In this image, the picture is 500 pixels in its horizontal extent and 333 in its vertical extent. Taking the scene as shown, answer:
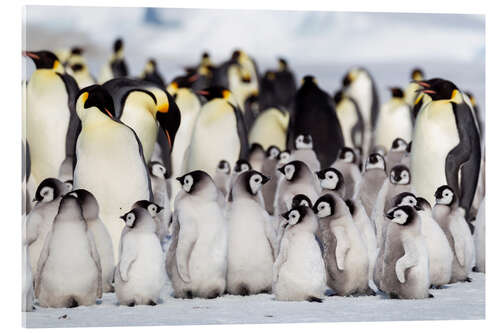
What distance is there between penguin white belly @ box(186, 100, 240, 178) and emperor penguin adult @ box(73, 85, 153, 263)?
1.84 metres

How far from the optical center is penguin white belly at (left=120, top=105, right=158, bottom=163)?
5.25m

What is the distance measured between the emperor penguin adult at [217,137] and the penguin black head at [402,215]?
241cm

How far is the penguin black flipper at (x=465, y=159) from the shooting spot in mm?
5836

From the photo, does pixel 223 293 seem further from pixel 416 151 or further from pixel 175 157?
pixel 175 157

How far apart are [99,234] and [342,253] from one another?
43.9 inches

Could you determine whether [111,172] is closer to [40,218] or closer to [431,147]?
[40,218]

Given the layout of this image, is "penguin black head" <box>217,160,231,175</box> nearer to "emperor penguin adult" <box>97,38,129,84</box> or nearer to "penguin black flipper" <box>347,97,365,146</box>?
"emperor penguin adult" <box>97,38,129,84</box>

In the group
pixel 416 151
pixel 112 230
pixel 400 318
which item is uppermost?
pixel 416 151

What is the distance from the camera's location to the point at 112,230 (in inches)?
186

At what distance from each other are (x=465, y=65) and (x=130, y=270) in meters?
2.69

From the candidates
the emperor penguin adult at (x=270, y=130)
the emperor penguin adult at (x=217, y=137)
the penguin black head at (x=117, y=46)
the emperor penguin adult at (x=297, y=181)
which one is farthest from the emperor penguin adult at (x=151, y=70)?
the emperor penguin adult at (x=297, y=181)

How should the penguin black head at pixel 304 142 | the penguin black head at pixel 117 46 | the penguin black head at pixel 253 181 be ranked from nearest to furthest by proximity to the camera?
1. the penguin black head at pixel 253 181
2. the penguin black head at pixel 304 142
3. the penguin black head at pixel 117 46

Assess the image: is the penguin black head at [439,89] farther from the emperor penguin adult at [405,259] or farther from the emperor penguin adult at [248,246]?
the emperor penguin adult at [248,246]
